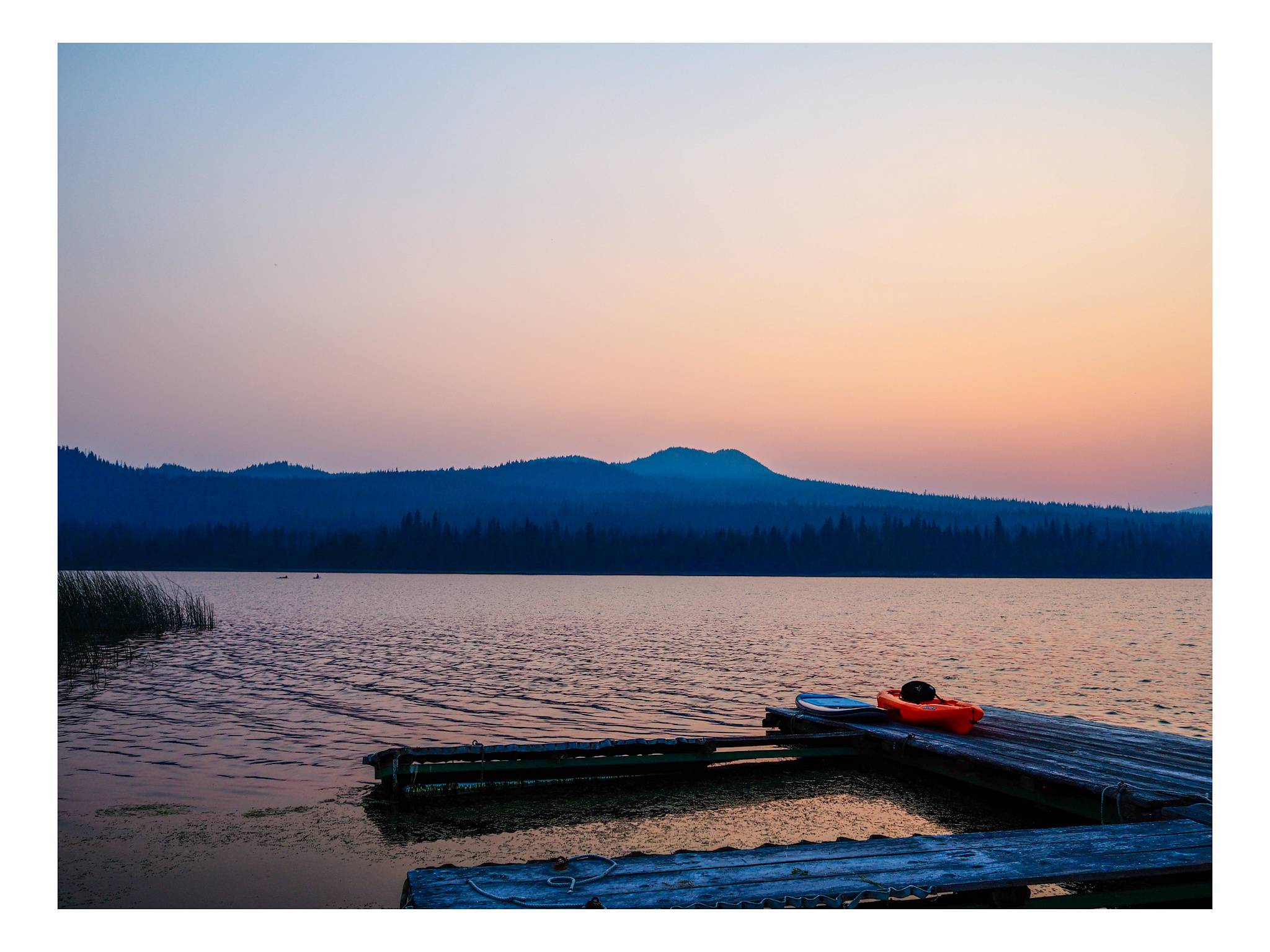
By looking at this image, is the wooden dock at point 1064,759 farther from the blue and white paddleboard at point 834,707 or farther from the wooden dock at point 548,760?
the wooden dock at point 548,760

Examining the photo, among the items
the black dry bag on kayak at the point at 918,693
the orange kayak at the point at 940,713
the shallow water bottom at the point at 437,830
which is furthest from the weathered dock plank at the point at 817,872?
the black dry bag on kayak at the point at 918,693

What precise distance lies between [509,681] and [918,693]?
14.1 metres

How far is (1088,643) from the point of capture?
43188 millimetres

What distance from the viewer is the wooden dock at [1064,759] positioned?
35.3 feet

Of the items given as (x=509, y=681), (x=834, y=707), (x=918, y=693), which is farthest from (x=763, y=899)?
(x=509, y=681)

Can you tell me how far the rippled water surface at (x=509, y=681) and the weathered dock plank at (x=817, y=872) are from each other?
811 cm

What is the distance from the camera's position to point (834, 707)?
18.2 m

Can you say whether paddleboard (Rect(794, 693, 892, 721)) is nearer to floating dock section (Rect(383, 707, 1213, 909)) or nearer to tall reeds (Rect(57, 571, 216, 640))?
floating dock section (Rect(383, 707, 1213, 909))

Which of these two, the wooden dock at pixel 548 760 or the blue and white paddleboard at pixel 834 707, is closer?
the wooden dock at pixel 548 760
